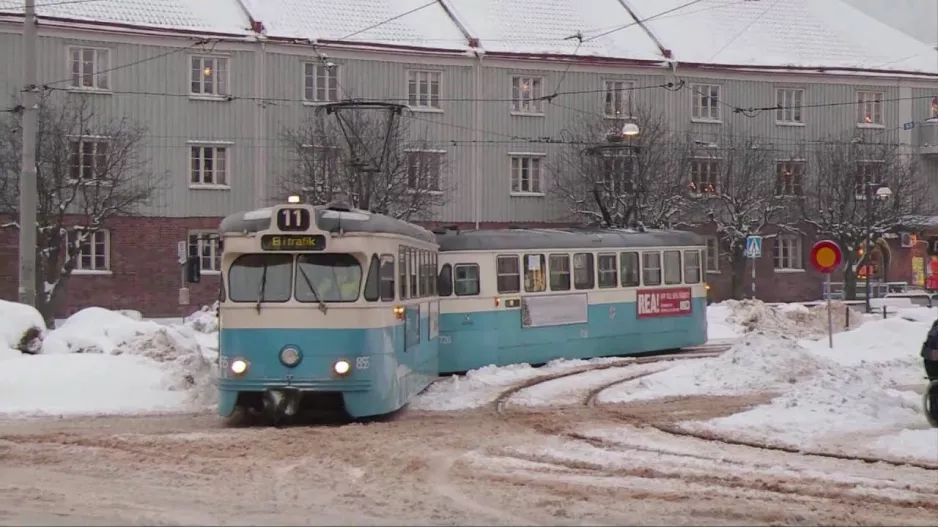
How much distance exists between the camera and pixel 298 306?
1497cm

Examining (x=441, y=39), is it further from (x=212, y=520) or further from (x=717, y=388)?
(x=212, y=520)

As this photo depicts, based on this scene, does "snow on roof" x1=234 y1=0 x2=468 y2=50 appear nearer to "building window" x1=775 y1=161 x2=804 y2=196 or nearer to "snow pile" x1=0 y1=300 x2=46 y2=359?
"building window" x1=775 y1=161 x2=804 y2=196

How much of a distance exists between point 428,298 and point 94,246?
964 inches

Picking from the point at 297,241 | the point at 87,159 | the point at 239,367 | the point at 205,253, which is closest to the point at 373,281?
the point at 297,241

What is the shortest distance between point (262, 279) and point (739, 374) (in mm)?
8333

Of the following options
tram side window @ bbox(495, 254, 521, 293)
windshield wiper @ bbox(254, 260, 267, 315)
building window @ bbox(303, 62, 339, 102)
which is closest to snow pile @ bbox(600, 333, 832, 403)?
tram side window @ bbox(495, 254, 521, 293)

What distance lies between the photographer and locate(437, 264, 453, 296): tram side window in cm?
2072

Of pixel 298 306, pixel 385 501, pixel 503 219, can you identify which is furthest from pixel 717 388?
pixel 503 219

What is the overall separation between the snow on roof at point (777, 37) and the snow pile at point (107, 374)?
102 ft

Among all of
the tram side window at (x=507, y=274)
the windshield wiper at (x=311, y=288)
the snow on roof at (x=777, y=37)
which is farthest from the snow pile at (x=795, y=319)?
the windshield wiper at (x=311, y=288)

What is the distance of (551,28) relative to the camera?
156ft

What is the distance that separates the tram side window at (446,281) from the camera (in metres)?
20.7

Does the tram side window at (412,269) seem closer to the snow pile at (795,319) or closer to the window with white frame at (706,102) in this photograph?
the snow pile at (795,319)

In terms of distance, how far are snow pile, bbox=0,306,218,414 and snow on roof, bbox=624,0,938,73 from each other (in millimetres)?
31114
